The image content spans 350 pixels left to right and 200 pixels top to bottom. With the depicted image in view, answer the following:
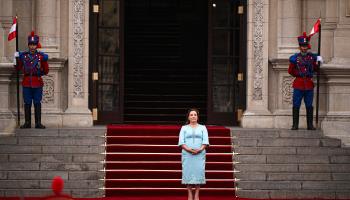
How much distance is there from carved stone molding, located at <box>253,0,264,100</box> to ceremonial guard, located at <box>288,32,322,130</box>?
145 centimetres

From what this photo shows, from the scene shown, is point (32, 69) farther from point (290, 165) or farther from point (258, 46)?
point (290, 165)

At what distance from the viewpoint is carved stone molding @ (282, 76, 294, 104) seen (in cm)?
1764

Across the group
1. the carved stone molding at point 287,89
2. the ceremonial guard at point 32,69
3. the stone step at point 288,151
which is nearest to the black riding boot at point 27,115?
the ceremonial guard at point 32,69

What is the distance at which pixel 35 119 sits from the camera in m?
16.5

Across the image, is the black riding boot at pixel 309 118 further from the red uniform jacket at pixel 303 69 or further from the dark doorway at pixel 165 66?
the dark doorway at pixel 165 66

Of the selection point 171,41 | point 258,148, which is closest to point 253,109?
point 258,148

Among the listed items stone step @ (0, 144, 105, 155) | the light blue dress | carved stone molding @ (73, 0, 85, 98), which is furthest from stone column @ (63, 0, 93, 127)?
the light blue dress

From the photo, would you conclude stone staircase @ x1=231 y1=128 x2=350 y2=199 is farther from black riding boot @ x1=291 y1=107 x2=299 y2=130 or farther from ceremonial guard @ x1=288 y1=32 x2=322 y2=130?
ceremonial guard @ x1=288 y1=32 x2=322 y2=130

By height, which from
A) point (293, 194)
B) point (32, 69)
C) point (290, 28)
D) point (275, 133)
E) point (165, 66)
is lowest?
point (293, 194)

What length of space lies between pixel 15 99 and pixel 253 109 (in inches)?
218

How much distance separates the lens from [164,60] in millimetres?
24797

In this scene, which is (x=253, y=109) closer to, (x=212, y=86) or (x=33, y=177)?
(x=212, y=86)

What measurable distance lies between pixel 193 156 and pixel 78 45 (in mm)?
6546

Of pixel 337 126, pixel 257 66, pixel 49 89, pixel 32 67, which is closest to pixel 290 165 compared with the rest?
pixel 337 126
